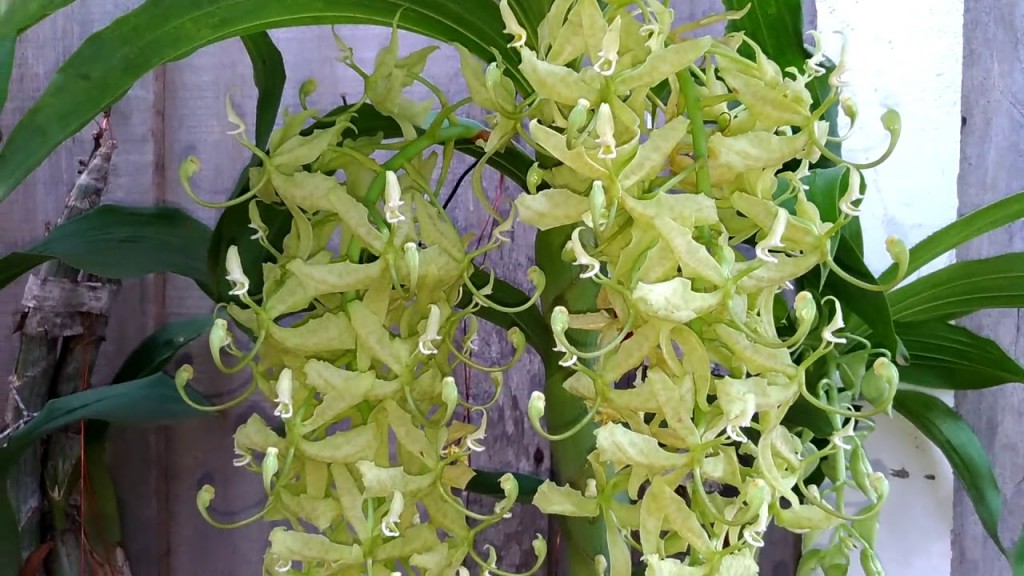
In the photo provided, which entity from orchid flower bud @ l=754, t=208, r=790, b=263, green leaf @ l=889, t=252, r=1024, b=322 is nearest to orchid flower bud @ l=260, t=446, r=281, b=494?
orchid flower bud @ l=754, t=208, r=790, b=263

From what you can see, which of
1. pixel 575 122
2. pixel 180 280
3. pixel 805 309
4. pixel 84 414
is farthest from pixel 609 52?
pixel 180 280

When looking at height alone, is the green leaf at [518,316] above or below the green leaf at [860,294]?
below

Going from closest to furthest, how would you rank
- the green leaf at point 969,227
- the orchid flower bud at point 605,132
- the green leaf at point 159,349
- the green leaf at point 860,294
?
the orchid flower bud at point 605,132 < the green leaf at point 860,294 < the green leaf at point 969,227 < the green leaf at point 159,349

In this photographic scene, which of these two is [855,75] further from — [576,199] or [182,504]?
[182,504]

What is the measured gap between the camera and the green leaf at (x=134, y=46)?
1.10 feet

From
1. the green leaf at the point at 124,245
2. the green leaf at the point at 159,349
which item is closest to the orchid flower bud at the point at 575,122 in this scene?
the green leaf at the point at 124,245

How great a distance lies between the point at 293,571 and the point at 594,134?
25 cm

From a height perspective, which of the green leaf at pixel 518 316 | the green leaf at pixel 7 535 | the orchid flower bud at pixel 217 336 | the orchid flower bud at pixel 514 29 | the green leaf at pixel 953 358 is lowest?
the green leaf at pixel 7 535

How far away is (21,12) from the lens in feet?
0.99

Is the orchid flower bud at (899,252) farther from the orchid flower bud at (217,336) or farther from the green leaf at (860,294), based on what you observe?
the orchid flower bud at (217,336)

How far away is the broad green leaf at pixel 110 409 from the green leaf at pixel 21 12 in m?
0.34

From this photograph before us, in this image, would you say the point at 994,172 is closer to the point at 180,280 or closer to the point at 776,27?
the point at 776,27

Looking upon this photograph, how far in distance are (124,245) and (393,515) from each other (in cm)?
36

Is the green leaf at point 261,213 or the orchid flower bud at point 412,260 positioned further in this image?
the green leaf at point 261,213
